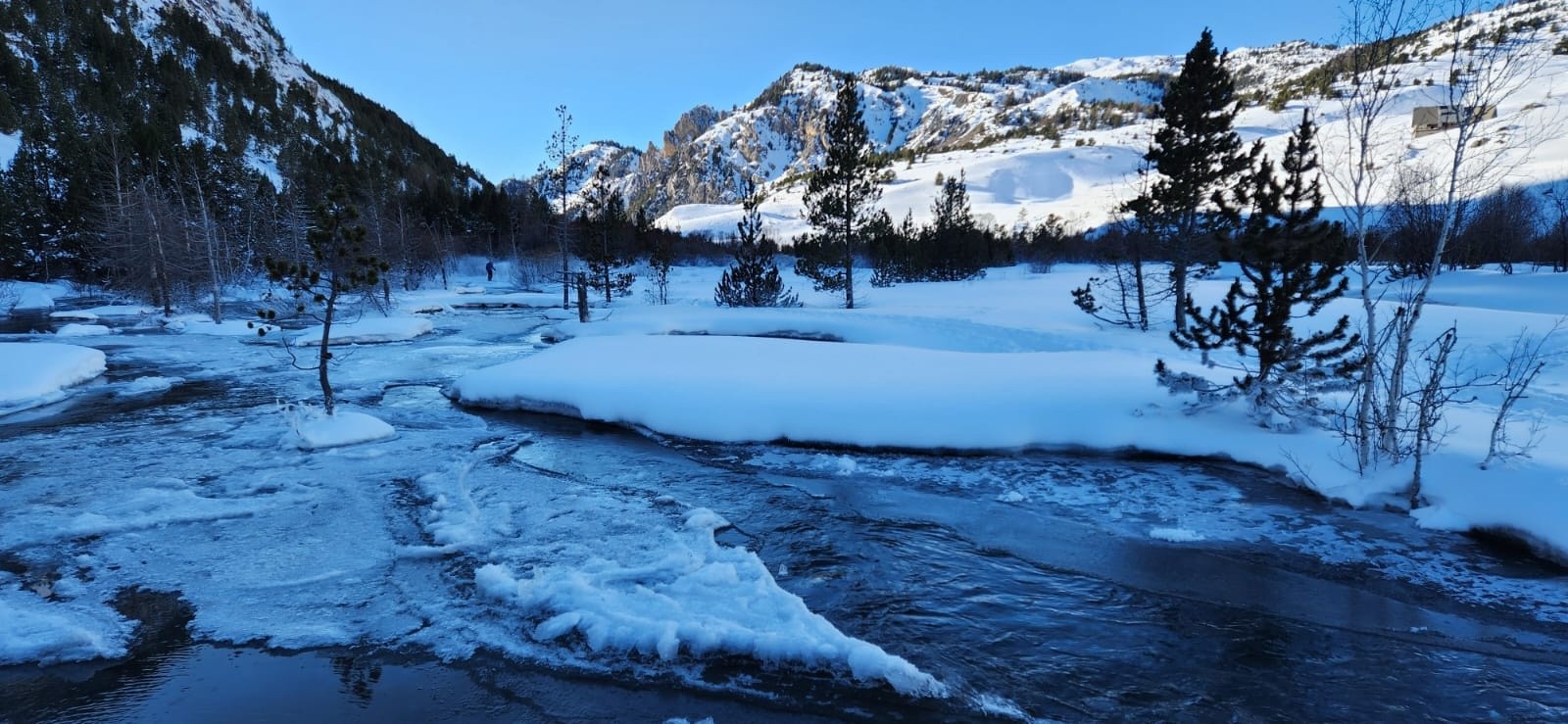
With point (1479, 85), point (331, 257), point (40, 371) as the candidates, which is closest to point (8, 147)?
point (40, 371)

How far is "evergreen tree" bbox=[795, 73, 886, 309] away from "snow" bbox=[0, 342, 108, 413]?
20.1 meters

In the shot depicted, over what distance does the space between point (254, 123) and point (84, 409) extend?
2979 inches

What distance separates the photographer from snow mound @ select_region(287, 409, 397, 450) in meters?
9.23

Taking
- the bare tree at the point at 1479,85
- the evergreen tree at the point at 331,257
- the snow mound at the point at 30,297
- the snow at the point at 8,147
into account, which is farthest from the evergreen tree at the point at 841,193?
the snow at the point at 8,147

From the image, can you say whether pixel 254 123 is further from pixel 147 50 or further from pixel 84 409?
pixel 84 409

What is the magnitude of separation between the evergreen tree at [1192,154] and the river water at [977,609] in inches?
436

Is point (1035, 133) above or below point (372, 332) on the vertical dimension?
above

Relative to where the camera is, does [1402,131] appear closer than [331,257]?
Yes

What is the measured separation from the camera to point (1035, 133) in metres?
134

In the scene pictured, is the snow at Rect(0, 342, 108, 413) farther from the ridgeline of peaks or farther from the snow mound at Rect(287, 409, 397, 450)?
the ridgeline of peaks

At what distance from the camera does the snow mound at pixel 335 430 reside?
923 cm

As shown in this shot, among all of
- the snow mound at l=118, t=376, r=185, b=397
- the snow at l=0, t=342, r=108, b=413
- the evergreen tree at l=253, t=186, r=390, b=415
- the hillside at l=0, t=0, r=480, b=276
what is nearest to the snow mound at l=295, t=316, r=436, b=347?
the snow at l=0, t=342, r=108, b=413

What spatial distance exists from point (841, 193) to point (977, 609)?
23.4 meters

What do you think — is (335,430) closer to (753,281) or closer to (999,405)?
(999,405)
